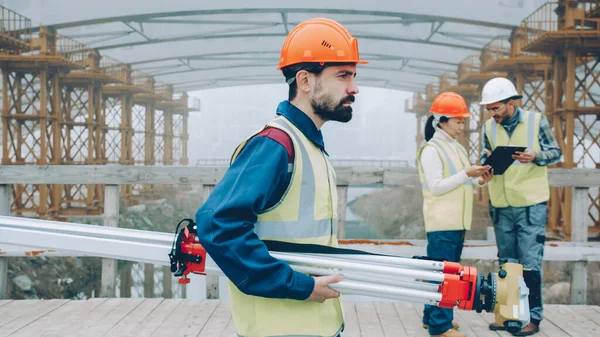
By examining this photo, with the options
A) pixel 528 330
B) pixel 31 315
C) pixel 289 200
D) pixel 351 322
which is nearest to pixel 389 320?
pixel 351 322

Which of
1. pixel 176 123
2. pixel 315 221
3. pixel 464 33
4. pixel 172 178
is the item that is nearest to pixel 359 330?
pixel 172 178

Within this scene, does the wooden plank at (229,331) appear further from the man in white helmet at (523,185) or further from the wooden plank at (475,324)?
the man in white helmet at (523,185)

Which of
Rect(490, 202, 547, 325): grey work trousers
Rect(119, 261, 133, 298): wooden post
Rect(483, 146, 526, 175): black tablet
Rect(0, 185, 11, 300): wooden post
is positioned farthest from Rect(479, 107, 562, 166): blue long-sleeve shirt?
Rect(119, 261, 133, 298): wooden post

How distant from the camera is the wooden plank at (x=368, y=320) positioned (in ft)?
12.8

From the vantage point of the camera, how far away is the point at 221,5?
18.8 metres

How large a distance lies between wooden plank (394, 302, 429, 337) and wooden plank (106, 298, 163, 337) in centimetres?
184

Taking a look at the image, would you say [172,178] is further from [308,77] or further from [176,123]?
[176,123]

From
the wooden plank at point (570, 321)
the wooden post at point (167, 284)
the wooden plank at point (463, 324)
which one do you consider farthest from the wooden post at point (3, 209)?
the wooden post at point (167, 284)

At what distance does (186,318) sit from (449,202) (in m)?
2.00

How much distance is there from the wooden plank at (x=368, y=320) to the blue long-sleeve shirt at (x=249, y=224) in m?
2.33

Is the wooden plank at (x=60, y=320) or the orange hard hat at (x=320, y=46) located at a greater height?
the orange hard hat at (x=320, y=46)

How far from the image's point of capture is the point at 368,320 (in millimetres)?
4172

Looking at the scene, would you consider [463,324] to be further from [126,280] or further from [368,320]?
[126,280]

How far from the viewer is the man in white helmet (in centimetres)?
400
